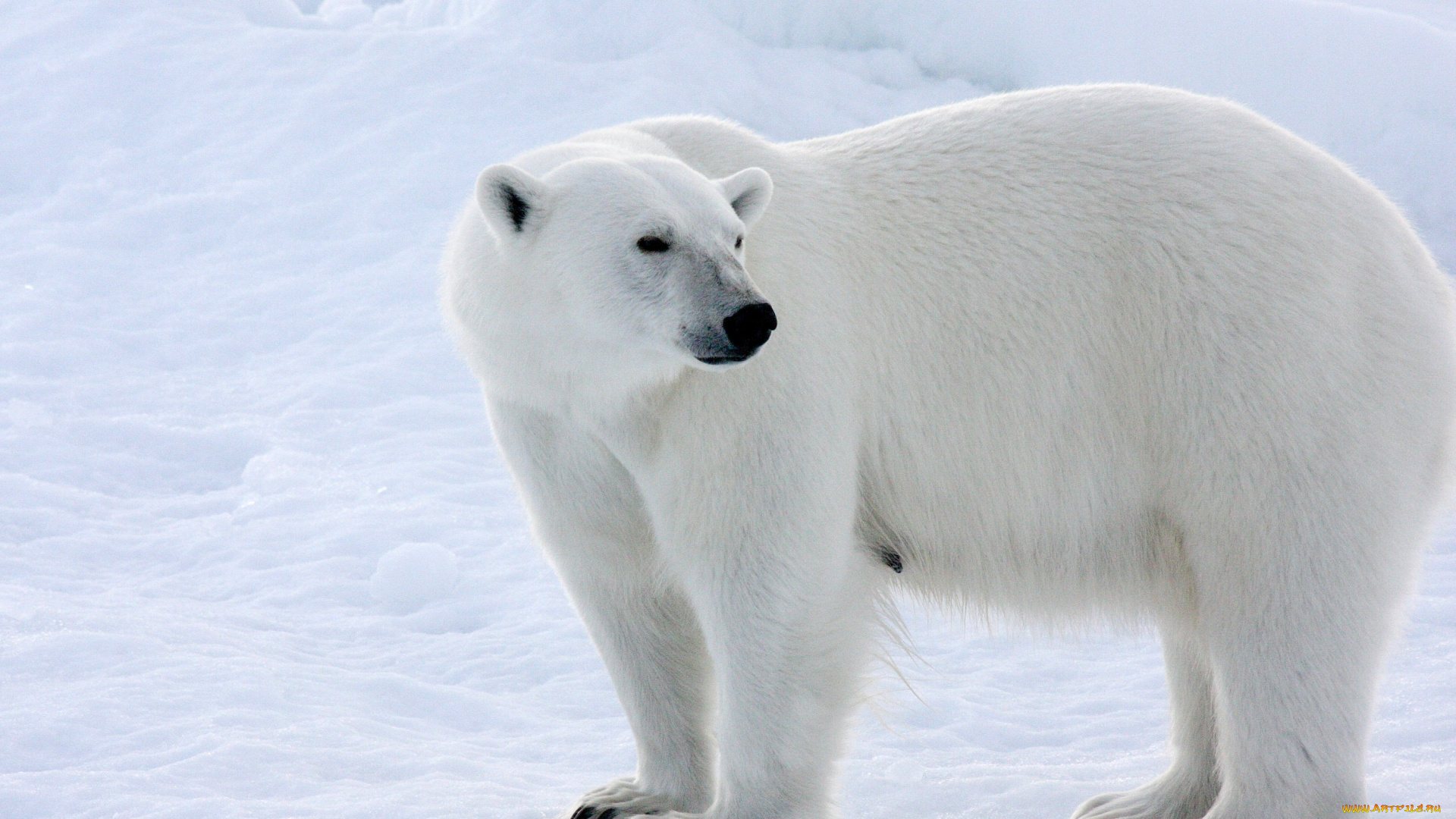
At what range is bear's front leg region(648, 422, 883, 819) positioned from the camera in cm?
272

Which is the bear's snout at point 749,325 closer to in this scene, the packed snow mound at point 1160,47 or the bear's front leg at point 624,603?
the bear's front leg at point 624,603

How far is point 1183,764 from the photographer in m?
3.47

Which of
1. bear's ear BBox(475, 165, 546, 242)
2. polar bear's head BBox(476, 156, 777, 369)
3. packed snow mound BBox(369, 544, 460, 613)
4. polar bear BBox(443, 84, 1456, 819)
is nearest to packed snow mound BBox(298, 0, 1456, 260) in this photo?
packed snow mound BBox(369, 544, 460, 613)

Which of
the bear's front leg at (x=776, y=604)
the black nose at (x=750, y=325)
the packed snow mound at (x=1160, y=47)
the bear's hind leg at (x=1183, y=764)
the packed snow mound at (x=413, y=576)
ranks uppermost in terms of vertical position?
the black nose at (x=750, y=325)

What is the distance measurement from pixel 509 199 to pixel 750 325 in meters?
0.59

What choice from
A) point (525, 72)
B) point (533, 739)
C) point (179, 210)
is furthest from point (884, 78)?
point (533, 739)

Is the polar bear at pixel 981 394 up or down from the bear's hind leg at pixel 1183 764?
up

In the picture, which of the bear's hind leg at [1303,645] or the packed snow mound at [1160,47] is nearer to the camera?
the bear's hind leg at [1303,645]

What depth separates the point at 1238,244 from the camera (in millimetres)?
2803

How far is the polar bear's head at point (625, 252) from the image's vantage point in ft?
8.35

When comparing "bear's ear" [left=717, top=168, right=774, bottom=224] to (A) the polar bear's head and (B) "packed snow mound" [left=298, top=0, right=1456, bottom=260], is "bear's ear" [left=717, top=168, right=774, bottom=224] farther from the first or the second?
(B) "packed snow mound" [left=298, top=0, right=1456, bottom=260]

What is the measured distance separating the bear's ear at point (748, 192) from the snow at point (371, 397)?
1.24 metres

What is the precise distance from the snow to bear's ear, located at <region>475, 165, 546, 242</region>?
4.76 feet

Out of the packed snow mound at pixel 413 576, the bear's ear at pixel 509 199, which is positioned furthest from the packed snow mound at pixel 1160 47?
the bear's ear at pixel 509 199
